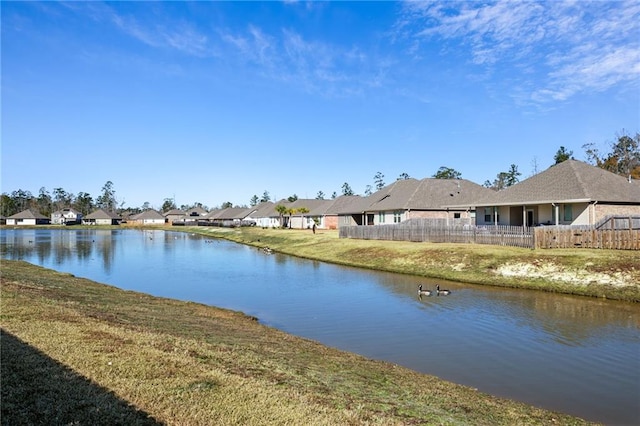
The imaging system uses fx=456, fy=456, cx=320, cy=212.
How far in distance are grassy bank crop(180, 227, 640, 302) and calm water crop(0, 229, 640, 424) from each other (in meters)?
1.27

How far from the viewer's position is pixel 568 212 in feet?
113

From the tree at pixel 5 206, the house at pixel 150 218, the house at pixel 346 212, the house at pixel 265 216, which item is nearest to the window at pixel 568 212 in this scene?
the house at pixel 346 212

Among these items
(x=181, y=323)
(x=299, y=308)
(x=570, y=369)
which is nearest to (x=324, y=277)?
(x=299, y=308)

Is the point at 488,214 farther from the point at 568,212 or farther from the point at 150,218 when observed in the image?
the point at 150,218

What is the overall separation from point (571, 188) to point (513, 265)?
1249cm

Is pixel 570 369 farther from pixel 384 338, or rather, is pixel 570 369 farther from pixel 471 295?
pixel 471 295

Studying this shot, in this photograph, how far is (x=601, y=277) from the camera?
21719 mm

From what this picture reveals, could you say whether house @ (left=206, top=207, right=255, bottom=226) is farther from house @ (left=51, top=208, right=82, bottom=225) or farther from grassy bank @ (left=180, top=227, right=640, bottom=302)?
grassy bank @ (left=180, top=227, right=640, bottom=302)

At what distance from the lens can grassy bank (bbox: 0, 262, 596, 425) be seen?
6160mm

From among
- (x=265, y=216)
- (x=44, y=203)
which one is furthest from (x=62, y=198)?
(x=265, y=216)

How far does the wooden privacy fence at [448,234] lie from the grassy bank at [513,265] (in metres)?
1.18

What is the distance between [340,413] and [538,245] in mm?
25107

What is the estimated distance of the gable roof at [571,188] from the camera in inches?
1302

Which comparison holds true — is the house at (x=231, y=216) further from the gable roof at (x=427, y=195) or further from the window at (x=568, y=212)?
the window at (x=568, y=212)
